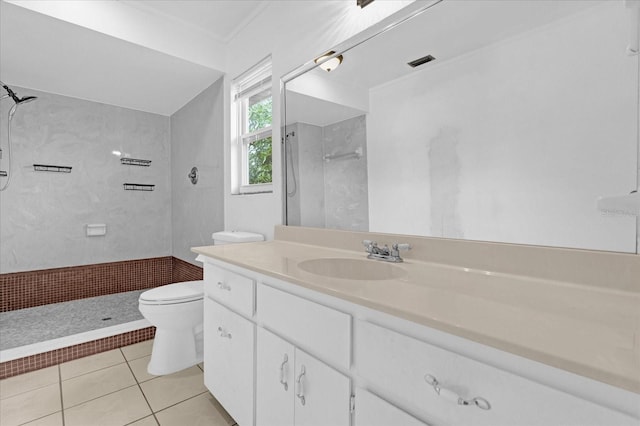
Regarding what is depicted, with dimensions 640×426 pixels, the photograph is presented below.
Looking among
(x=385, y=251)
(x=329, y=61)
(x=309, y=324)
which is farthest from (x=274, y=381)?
(x=329, y=61)

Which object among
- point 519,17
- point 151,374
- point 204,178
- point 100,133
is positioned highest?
point 100,133

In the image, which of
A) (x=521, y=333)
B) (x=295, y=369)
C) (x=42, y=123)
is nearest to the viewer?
(x=521, y=333)

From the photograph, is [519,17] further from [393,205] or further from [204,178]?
[204,178]

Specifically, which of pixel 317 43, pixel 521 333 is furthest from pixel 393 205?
pixel 317 43

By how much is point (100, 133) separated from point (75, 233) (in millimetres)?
1103

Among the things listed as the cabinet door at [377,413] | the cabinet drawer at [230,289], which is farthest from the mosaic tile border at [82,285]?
the cabinet door at [377,413]

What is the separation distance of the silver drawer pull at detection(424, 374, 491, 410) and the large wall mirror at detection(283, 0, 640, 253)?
1.95 feet

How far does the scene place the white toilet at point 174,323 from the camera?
6.11 feet

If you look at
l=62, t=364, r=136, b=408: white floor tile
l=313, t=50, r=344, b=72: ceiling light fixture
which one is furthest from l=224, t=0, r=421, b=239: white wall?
l=62, t=364, r=136, b=408: white floor tile

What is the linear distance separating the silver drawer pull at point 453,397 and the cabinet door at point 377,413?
10cm

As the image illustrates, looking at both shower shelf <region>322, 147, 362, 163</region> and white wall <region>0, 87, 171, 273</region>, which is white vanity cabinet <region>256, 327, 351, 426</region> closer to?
shower shelf <region>322, 147, 362, 163</region>

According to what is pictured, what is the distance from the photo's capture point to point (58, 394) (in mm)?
1676

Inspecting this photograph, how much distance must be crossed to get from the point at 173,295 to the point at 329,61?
5.62ft

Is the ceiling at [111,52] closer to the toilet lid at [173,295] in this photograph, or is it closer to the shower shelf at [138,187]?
the shower shelf at [138,187]
